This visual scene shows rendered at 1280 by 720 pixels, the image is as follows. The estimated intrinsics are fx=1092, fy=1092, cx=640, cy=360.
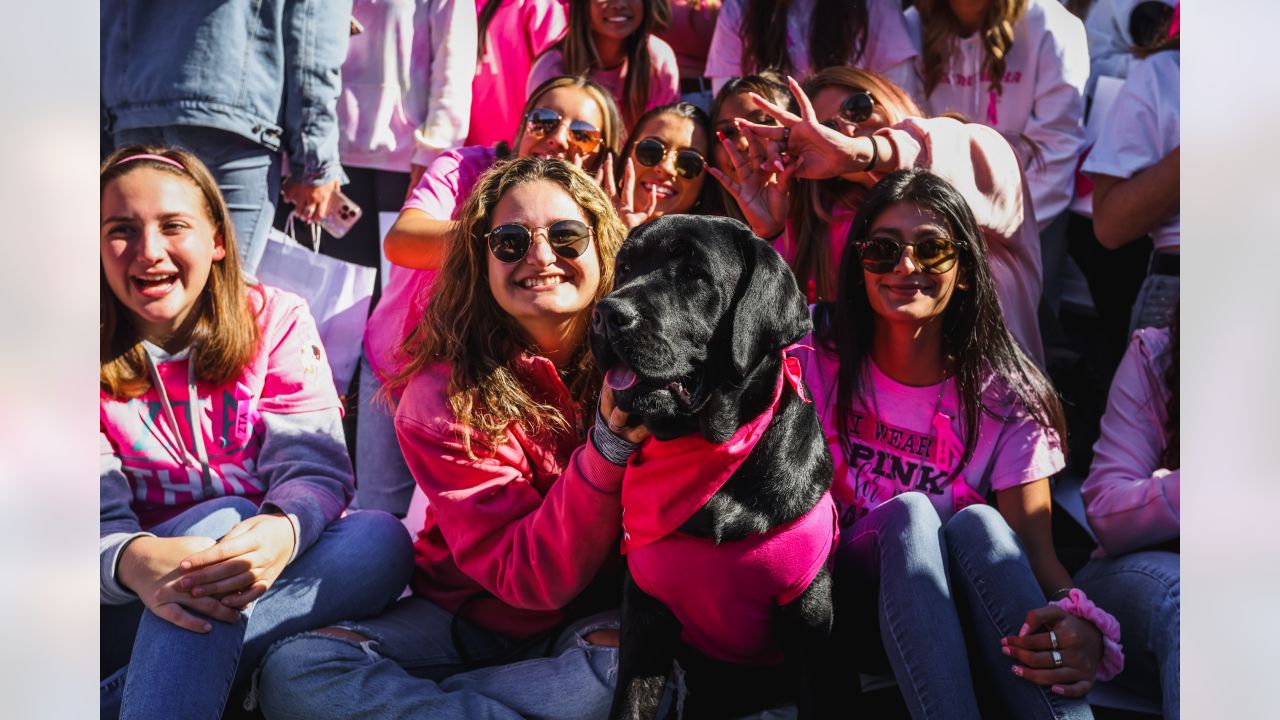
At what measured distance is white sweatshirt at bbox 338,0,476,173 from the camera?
3.62m

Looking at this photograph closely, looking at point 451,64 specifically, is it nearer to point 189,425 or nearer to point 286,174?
point 286,174

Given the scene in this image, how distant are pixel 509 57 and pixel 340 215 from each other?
0.79 meters

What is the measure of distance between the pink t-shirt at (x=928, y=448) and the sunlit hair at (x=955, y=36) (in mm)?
1313

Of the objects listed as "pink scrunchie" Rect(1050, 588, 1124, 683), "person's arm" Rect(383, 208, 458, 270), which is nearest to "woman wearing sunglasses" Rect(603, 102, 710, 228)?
"person's arm" Rect(383, 208, 458, 270)

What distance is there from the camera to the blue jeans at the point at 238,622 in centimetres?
235

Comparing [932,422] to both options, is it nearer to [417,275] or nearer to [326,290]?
[417,275]

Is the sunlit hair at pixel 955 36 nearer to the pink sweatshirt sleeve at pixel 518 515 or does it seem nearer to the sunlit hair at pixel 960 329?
the sunlit hair at pixel 960 329

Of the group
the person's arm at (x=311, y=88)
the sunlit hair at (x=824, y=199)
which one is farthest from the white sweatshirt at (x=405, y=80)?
the sunlit hair at (x=824, y=199)

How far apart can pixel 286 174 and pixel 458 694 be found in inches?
71.8

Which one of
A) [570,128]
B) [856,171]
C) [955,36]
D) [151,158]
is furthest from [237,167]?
[955,36]

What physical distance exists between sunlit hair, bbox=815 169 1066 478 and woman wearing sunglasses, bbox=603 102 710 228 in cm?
61

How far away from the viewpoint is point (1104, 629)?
94.0 inches

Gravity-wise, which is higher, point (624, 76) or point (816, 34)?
point (816, 34)
